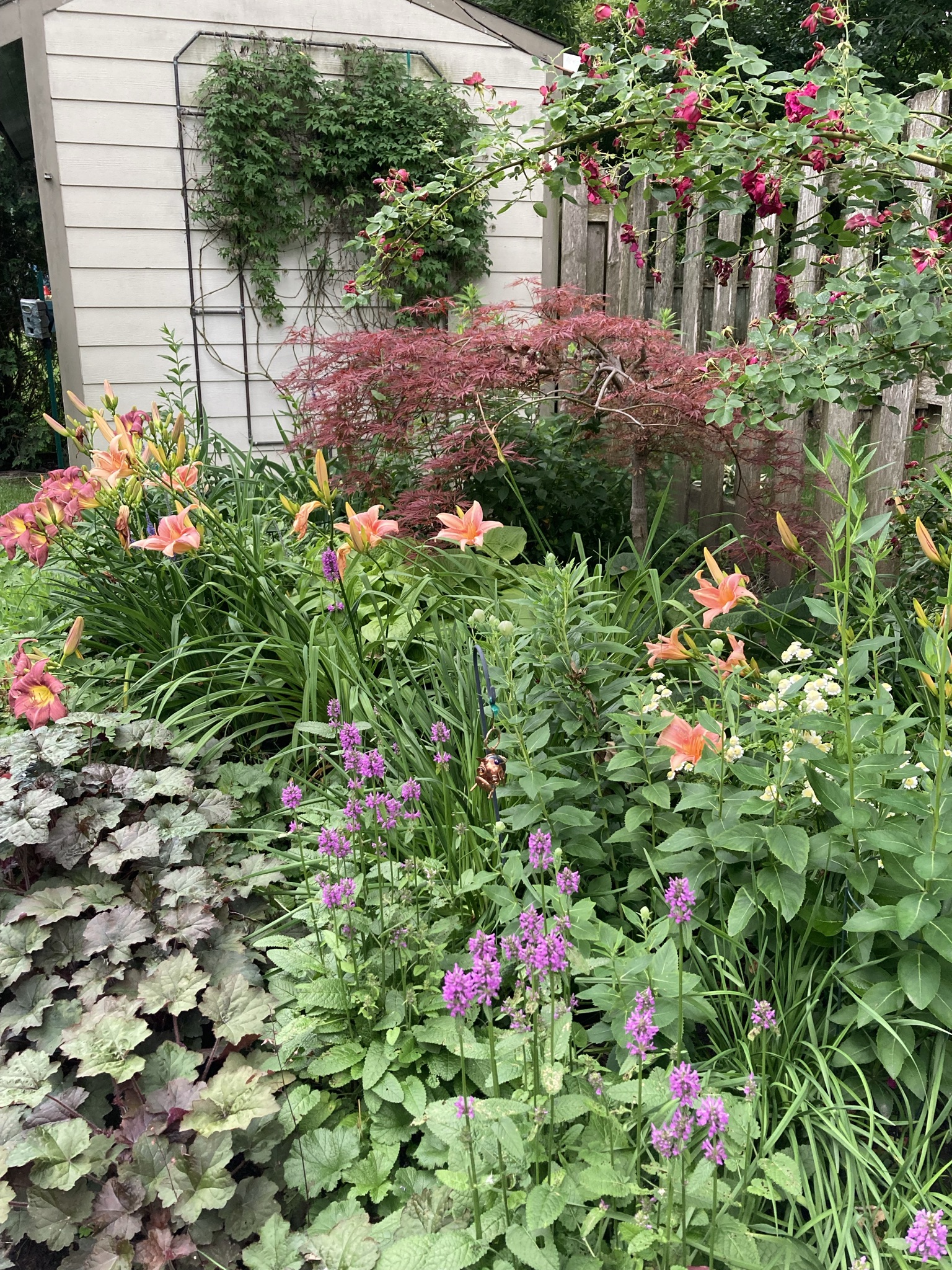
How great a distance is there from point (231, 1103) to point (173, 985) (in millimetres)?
231

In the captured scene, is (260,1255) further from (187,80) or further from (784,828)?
(187,80)

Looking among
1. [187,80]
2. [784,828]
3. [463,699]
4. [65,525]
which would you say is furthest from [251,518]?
[187,80]

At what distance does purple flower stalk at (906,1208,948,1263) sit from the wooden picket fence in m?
2.02

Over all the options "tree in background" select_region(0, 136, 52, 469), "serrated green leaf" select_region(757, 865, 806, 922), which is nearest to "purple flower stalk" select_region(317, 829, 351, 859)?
"serrated green leaf" select_region(757, 865, 806, 922)

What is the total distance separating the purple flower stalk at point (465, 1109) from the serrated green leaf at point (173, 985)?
57 cm

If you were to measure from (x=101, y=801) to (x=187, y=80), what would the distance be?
4.69m

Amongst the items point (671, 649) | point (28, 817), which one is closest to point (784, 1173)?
point (671, 649)

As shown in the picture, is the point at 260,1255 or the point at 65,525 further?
the point at 65,525

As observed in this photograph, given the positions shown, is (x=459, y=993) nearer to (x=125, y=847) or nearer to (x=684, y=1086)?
(x=684, y=1086)

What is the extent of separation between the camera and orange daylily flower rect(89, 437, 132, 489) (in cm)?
244

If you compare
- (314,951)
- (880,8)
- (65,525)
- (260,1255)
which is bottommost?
(260,1255)

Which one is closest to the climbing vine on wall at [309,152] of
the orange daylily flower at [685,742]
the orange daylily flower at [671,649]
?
the orange daylily flower at [671,649]

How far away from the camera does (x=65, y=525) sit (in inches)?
98.7

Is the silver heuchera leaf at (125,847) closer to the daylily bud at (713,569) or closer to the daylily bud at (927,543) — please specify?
the daylily bud at (713,569)
